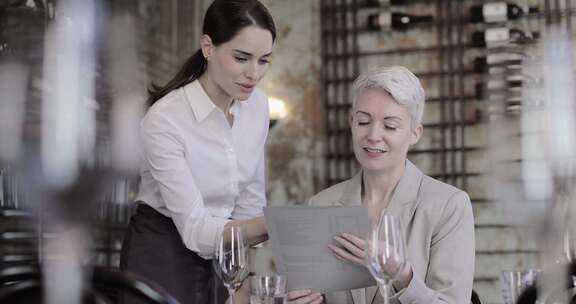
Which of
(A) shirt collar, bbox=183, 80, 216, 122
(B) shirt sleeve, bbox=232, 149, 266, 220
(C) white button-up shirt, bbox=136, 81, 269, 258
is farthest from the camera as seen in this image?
(B) shirt sleeve, bbox=232, 149, 266, 220

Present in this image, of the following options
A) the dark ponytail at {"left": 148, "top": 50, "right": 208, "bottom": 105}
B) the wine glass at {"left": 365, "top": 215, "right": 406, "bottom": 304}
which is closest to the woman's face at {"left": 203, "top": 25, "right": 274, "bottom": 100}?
the dark ponytail at {"left": 148, "top": 50, "right": 208, "bottom": 105}

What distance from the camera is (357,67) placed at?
6527 mm

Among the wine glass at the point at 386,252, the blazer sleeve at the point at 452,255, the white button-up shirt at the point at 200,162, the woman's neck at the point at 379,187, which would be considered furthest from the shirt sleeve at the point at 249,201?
the wine glass at the point at 386,252

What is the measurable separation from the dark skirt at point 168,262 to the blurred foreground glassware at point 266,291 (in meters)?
0.49

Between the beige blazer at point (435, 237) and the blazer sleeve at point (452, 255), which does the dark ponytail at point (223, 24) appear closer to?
the beige blazer at point (435, 237)

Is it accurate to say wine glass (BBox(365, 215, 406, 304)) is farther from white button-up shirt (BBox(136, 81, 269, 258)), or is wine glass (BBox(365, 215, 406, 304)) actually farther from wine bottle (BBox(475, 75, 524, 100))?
wine bottle (BBox(475, 75, 524, 100))

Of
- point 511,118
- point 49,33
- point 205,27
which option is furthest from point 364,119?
point 511,118

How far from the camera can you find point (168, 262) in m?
2.00

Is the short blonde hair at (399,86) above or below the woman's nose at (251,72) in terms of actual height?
below

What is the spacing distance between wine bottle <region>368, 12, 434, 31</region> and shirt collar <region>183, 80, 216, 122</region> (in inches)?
177

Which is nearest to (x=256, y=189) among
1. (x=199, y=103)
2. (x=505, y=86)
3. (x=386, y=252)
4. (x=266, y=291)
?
(x=199, y=103)

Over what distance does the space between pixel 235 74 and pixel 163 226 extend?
17.1 inches

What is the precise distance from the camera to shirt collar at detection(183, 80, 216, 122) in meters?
2.04

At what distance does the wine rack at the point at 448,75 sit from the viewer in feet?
19.8
